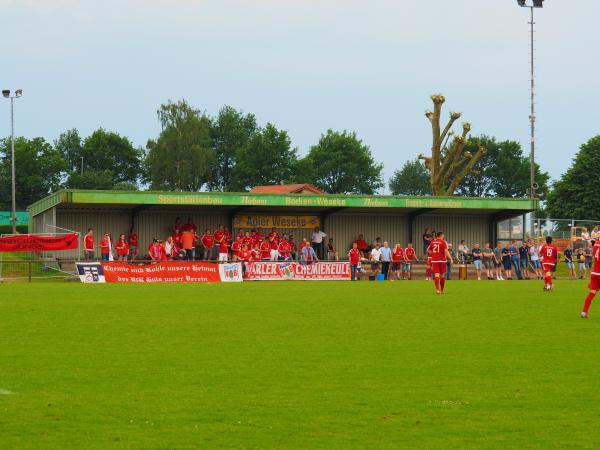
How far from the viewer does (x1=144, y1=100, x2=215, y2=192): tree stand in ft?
347

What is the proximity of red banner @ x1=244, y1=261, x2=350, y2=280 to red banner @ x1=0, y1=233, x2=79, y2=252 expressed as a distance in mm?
7243

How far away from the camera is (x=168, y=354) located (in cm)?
1337

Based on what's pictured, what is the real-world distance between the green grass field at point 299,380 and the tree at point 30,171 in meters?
95.0

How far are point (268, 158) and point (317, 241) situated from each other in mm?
68898

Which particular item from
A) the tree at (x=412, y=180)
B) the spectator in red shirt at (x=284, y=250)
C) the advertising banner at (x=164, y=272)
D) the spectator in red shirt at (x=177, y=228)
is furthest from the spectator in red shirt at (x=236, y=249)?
the tree at (x=412, y=180)

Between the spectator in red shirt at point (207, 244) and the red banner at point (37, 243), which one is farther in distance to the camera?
the spectator in red shirt at point (207, 244)

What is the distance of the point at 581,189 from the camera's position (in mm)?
92062

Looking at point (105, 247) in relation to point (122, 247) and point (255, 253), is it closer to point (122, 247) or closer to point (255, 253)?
point (122, 247)

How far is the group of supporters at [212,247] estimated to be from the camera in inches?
1709

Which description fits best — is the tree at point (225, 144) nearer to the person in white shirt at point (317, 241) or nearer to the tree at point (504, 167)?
the tree at point (504, 167)

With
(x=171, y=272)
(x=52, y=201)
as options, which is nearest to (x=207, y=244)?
(x=171, y=272)

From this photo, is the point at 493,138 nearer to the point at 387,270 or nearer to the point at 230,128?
the point at 230,128

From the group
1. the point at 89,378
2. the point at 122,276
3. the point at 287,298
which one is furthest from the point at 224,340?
the point at 122,276

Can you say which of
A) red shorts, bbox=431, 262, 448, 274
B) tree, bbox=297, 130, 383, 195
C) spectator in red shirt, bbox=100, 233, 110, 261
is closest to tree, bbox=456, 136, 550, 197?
tree, bbox=297, 130, 383, 195
